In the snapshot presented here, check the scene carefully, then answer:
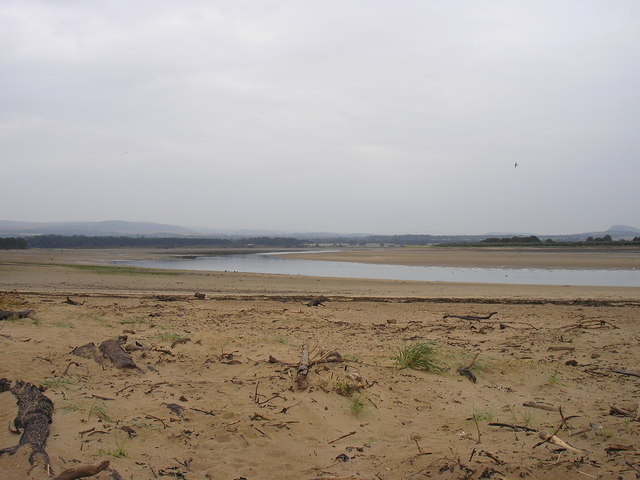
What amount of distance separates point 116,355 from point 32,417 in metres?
2.22

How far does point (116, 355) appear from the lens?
21.3 ft

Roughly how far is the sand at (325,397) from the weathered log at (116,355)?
4.8 inches

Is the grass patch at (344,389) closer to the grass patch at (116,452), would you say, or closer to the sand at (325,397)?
the sand at (325,397)

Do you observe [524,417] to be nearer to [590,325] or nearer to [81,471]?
[81,471]

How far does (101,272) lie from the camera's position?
2645cm

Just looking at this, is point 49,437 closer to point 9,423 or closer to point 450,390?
point 9,423

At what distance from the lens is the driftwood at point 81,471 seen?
3.50 metres

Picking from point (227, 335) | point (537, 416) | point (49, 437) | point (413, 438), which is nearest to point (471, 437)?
point (413, 438)

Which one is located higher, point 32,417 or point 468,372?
point 32,417

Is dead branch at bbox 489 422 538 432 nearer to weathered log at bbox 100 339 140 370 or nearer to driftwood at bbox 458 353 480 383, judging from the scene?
driftwood at bbox 458 353 480 383

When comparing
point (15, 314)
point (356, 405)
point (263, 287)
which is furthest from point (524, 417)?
point (263, 287)

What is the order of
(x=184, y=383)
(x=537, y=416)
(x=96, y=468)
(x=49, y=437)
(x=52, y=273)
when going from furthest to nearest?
(x=52, y=273) → (x=184, y=383) → (x=537, y=416) → (x=49, y=437) → (x=96, y=468)

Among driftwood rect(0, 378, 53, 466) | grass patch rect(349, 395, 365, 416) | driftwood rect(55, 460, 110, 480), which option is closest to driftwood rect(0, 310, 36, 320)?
driftwood rect(0, 378, 53, 466)

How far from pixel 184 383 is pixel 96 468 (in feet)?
7.07
